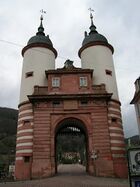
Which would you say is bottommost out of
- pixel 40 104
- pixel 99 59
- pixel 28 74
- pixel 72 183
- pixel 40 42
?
pixel 72 183

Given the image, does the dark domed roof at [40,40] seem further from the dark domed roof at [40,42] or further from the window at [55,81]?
the window at [55,81]

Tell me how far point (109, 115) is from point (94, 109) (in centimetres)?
202

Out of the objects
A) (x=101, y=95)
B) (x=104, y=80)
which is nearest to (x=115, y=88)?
(x=104, y=80)

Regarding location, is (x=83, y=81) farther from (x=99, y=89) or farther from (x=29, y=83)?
(x=29, y=83)

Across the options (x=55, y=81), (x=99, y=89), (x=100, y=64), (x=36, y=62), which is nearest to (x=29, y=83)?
(x=36, y=62)

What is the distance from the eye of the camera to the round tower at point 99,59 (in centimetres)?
3139

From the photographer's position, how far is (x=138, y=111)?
2945 cm

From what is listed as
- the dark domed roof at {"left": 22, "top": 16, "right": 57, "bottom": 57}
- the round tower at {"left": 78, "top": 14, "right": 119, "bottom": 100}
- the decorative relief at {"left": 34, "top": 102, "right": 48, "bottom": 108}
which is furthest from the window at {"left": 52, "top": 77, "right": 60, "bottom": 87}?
the dark domed roof at {"left": 22, "top": 16, "right": 57, "bottom": 57}

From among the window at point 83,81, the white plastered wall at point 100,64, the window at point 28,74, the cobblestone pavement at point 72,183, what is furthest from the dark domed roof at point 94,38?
the cobblestone pavement at point 72,183

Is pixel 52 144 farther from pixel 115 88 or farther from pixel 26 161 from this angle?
pixel 115 88

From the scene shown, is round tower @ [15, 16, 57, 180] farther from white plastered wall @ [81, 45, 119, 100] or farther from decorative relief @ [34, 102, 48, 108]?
white plastered wall @ [81, 45, 119, 100]

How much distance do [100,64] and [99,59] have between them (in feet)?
2.65

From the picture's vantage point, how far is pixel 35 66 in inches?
1262

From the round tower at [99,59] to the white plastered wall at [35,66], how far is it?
4.84 m
